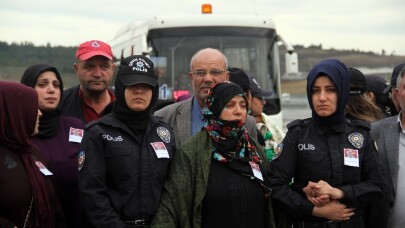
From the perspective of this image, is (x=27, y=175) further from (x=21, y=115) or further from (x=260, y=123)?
(x=260, y=123)

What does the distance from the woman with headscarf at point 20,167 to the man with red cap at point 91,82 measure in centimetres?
131

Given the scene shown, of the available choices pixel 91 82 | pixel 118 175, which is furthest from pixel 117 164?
pixel 91 82

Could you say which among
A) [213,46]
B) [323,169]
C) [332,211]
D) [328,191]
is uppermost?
[213,46]

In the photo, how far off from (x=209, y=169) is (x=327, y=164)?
30.0 inches

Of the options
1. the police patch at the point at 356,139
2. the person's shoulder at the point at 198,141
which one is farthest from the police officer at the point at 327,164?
the person's shoulder at the point at 198,141

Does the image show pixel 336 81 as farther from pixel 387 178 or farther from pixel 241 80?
pixel 241 80

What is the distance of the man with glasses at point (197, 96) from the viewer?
4703 millimetres

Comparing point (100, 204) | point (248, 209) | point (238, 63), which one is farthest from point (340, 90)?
point (238, 63)

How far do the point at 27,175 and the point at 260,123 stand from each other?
3.35 metres

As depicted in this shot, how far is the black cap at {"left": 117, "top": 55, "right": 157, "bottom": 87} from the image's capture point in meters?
3.85

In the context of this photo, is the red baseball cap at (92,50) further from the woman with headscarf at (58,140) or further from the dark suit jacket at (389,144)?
the dark suit jacket at (389,144)

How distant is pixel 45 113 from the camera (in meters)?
4.44

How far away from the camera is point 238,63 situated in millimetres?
11375

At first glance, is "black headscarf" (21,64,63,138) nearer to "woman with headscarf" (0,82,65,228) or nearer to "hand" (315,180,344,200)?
"woman with headscarf" (0,82,65,228)
